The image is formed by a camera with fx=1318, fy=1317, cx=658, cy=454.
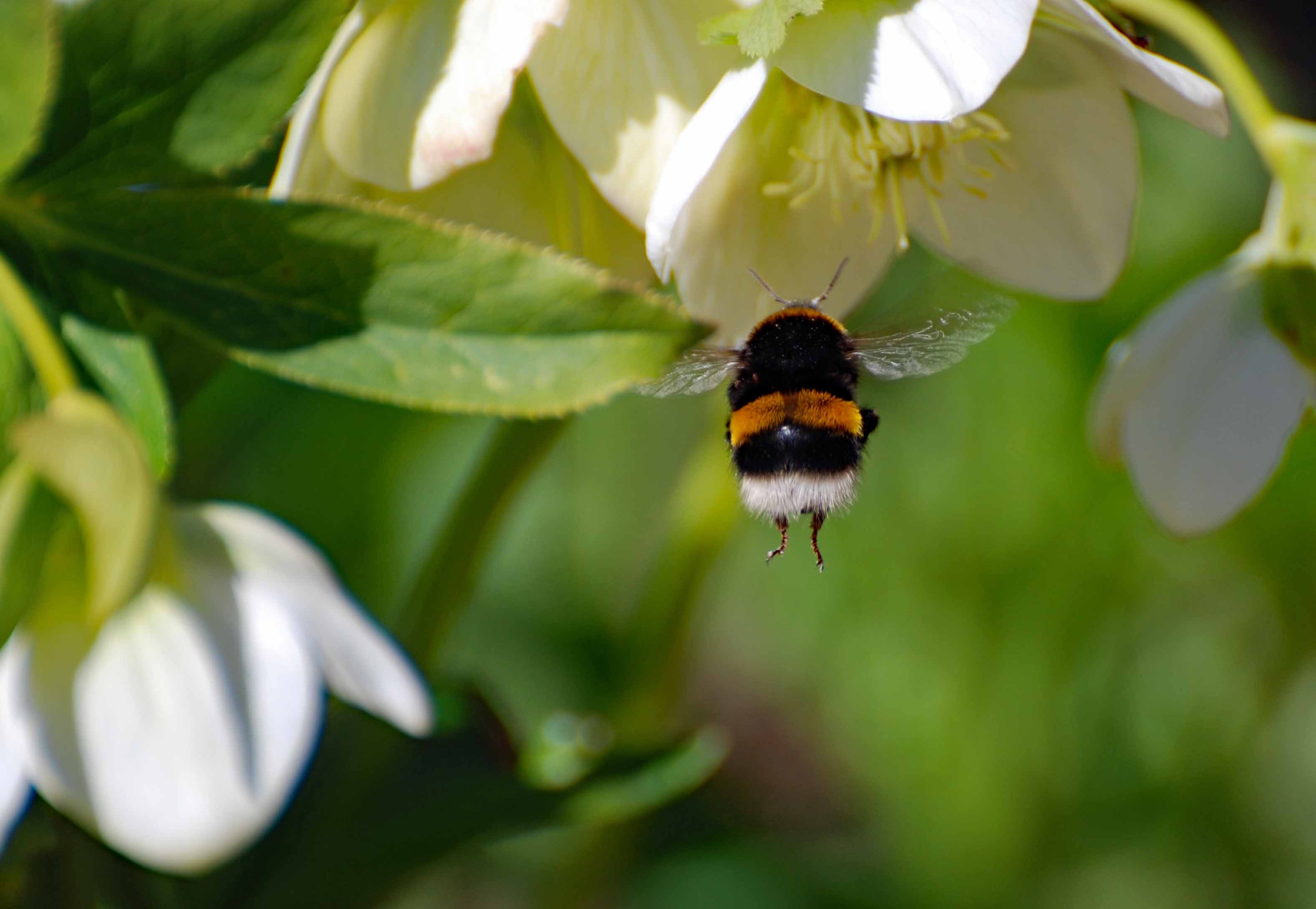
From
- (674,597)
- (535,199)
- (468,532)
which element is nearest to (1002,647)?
(674,597)

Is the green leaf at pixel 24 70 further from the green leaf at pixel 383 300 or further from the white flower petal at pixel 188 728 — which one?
the white flower petal at pixel 188 728

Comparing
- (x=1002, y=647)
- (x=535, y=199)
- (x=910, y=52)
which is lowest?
(x=1002, y=647)

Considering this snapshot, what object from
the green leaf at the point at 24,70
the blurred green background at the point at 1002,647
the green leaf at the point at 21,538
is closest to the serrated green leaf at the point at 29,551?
the green leaf at the point at 21,538

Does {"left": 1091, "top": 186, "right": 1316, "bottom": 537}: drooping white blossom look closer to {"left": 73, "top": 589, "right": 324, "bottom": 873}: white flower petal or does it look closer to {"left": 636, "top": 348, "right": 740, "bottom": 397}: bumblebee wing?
{"left": 636, "top": 348, "right": 740, "bottom": 397}: bumblebee wing

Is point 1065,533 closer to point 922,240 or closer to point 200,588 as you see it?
point 922,240

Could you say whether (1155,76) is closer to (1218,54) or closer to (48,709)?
(1218,54)

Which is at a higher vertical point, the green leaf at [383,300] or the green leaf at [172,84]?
the green leaf at [172,84]

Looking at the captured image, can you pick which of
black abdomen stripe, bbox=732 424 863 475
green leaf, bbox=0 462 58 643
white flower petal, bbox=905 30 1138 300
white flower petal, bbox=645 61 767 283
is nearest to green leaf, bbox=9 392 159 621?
green leaf, bbox=0 462 58 643

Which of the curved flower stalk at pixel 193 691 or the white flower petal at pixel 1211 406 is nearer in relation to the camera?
the curved flower stalk at pixel 193 691
